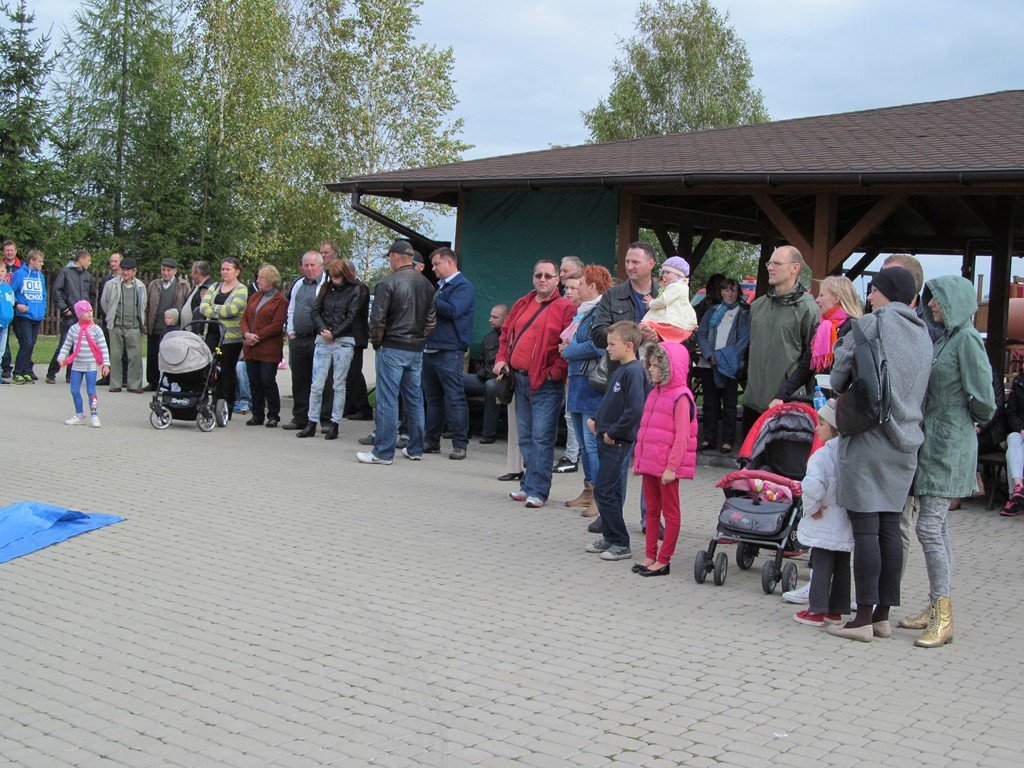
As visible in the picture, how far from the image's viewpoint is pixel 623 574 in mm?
7730

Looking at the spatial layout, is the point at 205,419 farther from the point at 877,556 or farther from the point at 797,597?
the point at 877,556

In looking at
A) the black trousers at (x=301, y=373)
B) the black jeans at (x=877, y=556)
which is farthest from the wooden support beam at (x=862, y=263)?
the black jeans at (x=877, y=556)

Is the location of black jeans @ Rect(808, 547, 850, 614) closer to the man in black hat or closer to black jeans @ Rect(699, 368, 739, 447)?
black jeans @ Rect(699, 368, 739, 447)

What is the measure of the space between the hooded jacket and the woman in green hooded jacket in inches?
60.2

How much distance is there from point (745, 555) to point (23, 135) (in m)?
30.1

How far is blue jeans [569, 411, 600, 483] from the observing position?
29.8 feet

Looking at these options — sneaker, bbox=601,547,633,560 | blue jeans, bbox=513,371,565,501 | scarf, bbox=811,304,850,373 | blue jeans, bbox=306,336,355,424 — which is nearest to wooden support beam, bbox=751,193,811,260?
scarf, bbox=811,304,850,373

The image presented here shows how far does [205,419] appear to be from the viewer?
45.1 ft

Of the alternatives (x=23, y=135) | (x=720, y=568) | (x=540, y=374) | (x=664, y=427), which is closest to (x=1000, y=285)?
(x=540, y=374)

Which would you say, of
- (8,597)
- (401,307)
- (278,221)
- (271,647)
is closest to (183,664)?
(271,647)

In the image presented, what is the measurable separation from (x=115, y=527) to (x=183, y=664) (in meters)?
3.20

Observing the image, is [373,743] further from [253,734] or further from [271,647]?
[271,647]

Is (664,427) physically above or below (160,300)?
below

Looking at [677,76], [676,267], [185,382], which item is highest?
[677,76]
